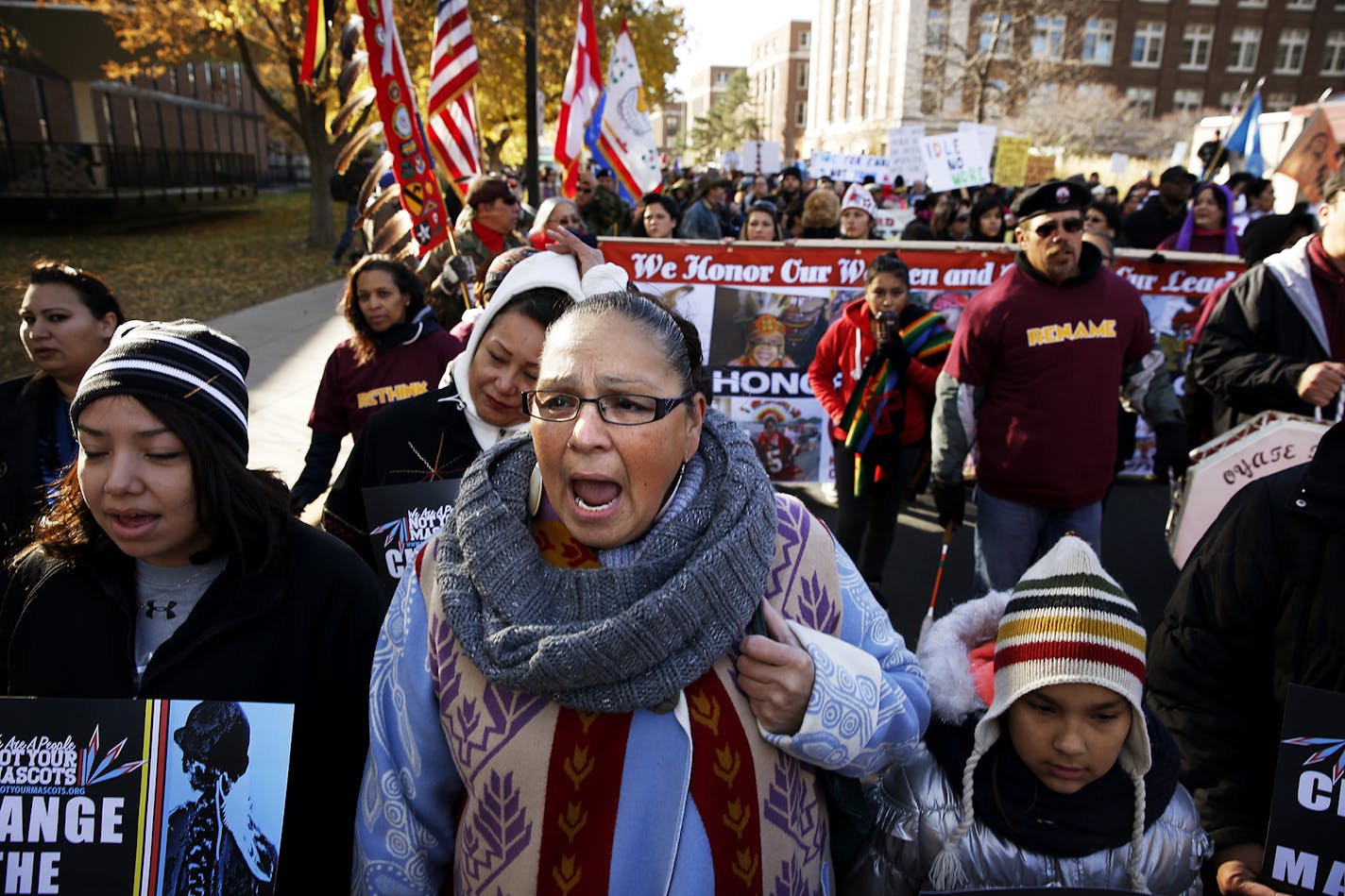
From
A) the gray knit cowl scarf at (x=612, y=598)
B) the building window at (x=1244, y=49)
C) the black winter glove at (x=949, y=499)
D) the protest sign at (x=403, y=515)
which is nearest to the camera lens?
the gray knit cowl scarf at (x=612, y=598)

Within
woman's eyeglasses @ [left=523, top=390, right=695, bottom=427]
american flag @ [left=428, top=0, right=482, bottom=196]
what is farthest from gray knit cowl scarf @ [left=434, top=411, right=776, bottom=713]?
american flag @ [left=428, top=0, right=482, bottom=196]

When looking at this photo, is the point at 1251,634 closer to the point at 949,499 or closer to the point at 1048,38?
the point at 949,499

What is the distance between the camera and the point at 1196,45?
176ft

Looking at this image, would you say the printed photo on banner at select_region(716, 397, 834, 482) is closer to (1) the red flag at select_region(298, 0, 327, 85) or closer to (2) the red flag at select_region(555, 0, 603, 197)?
(2) the red flag at select_region(555, 0, 603, 197)

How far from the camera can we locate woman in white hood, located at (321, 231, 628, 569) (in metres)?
2.48

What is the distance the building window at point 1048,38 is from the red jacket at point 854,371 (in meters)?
51.8

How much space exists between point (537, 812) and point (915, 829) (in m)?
0.82

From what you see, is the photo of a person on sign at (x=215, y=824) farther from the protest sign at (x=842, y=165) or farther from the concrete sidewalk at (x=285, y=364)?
the protest sign at (x=842, y=165)

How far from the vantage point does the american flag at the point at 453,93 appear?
6758 millimetres

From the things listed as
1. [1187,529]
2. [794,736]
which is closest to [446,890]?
[794,736]

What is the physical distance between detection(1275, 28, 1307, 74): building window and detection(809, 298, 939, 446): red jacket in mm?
64019

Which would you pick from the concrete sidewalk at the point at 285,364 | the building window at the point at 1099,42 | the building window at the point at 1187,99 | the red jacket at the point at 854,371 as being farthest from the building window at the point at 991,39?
the red jacket at the point at 854,371

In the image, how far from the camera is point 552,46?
75.0 feet

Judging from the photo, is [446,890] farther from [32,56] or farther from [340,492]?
[32,56]
